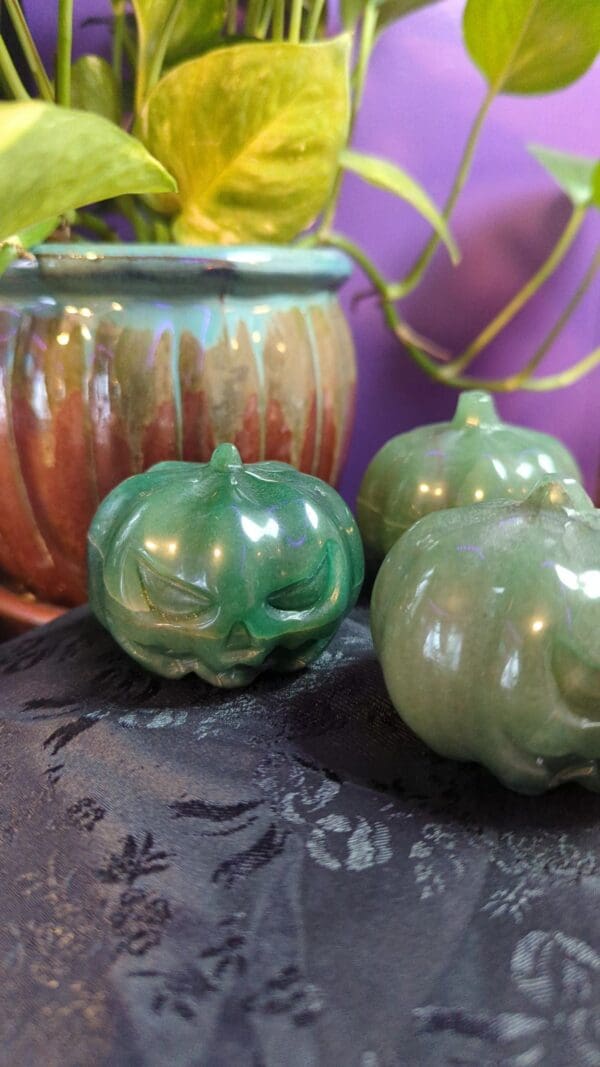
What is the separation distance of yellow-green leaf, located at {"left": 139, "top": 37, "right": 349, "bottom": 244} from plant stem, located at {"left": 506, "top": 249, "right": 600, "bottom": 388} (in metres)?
0.27

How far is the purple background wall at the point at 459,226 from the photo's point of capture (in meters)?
0.61

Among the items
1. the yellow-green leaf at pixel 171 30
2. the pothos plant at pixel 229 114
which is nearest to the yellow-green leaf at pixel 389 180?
the pothos plant at pixel 229 114

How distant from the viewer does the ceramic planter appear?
1.31 ft

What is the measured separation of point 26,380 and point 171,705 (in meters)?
0.18

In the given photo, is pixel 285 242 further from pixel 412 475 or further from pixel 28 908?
pixel 28 908

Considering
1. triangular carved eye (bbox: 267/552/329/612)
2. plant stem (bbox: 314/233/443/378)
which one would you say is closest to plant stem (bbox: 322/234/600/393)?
plant stem (bbox: 314/233/443/378)

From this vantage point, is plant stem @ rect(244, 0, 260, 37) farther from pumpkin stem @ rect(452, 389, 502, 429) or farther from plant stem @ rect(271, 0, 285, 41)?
pumpkin stem @ rect(452, 389, 502, 429)

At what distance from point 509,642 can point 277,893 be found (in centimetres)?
10

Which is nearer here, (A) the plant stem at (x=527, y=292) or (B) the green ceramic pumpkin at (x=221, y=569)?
(B) the green ceramic pumpkin at (x=221, y=569)

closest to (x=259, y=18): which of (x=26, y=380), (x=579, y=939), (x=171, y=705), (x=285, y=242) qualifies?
(x=285, y=242)

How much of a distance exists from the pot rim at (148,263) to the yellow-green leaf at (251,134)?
1.3 inches

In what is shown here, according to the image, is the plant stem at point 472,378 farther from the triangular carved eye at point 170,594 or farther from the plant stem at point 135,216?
the triangular carved eye at point 170,594

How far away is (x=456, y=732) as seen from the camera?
0.89 feet

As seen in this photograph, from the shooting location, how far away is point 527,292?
0.62m
